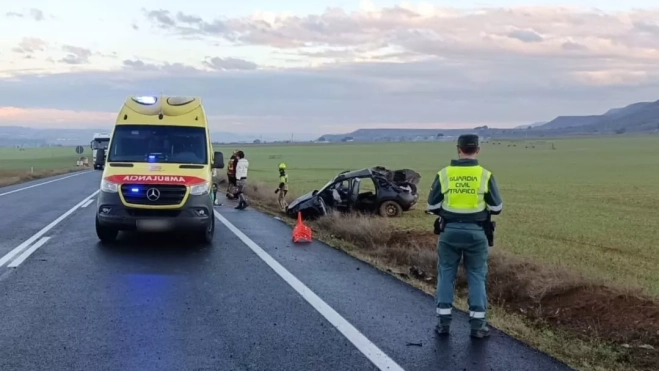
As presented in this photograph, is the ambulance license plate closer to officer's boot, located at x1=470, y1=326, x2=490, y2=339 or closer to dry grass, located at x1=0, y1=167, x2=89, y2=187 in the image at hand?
officer's boot, located at x1=470, y1=326, x2=490, y2=339

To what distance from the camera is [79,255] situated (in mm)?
11039

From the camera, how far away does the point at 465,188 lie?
649 centimetres

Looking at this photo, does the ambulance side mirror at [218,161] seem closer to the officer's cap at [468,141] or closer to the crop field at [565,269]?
the crop field at [565,269]

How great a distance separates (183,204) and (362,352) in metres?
6.73

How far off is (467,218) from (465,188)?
0.92ft

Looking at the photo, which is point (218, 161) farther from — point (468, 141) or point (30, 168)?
point (30, 168)

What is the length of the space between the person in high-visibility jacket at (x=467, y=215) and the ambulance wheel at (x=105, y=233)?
724 cm

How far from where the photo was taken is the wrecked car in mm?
18250

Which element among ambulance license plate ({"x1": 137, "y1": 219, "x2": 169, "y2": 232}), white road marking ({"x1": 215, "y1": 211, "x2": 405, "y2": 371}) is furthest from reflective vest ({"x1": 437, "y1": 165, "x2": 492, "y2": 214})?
ambulance license plate ({"x1": 137, "y1": 219, "x2": 169, "y2": 232})

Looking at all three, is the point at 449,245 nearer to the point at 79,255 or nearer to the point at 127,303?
the point at 127,303

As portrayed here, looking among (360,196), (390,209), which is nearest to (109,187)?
(360,196)

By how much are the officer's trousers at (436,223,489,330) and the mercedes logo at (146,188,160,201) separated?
6419 mm

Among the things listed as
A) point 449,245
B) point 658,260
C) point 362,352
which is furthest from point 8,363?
point 658,260

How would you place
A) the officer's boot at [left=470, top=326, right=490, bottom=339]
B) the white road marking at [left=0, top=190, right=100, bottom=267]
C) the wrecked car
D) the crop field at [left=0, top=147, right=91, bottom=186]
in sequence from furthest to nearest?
1. the crop field at [left=0, top=147, right=91, bottom=186]
2. the wrecked car
3. the white road marking at [left=0, top=190, right=100, bottom=267]
4. the officer's boot at [left=470, top=326, right=490, bottom=339]
